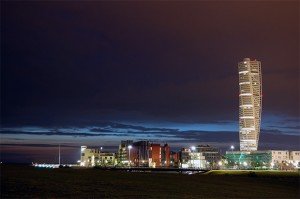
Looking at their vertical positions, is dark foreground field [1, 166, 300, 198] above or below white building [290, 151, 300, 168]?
above

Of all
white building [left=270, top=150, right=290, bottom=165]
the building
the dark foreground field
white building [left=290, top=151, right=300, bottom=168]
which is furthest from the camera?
white building [left=290, top=151, right=300, bottom=168]

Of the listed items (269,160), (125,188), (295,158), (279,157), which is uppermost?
(125,188)

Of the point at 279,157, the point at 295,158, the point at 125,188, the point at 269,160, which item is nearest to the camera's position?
the point at 125,188

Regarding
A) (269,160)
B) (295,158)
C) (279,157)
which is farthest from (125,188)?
(295,158)

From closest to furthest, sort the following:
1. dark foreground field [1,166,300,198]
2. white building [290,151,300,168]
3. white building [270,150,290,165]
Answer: dark foreground field [1,166,300,198] → white building [270,150,290,165] → white building [290,151,300,168]

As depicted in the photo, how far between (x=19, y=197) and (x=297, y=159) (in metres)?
177

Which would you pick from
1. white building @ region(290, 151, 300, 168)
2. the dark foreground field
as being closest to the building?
white building @ region(290, 151, 300, 168)

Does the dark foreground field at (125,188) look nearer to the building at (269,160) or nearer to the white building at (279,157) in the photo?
the building at (269,160)

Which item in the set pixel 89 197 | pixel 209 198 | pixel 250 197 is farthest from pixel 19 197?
pixel 250 197

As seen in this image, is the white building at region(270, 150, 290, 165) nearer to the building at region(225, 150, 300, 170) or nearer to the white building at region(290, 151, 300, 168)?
the building at region(225, 150, 300, 170)

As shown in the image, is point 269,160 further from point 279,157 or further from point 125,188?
point 125,188

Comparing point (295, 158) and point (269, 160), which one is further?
point (295, 158)

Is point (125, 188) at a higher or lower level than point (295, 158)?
higher

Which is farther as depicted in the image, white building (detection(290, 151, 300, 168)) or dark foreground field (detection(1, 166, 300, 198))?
white building (detection(290, 151, 300, 168))
